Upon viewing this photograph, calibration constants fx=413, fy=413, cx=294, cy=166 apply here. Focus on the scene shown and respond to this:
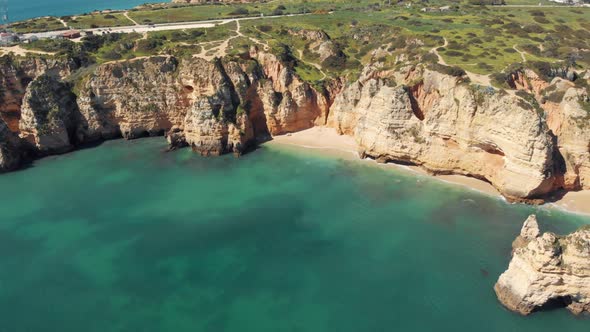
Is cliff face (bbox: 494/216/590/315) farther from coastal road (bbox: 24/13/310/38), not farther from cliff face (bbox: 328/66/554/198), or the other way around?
coastal road (bbox: 24/13/310/38)

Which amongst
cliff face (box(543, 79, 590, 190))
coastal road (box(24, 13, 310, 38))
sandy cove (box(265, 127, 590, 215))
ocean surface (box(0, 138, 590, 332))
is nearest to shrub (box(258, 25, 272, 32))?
coastal road (box(24, 13, 310, 38))

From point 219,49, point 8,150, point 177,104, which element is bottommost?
point 8,150

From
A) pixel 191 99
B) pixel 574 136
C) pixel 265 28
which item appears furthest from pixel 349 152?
pixel 265 28

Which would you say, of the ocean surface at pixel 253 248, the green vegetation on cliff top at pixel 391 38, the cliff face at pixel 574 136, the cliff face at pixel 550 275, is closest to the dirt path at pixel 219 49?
the green vegetation on cliff top at pixel 391 38

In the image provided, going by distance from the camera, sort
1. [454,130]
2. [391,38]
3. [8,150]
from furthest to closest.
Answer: [391,38] < [8,150] < [454,130]

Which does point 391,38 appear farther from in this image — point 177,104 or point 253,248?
point 253,248

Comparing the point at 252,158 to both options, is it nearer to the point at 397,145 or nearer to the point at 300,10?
the point at 397,145
